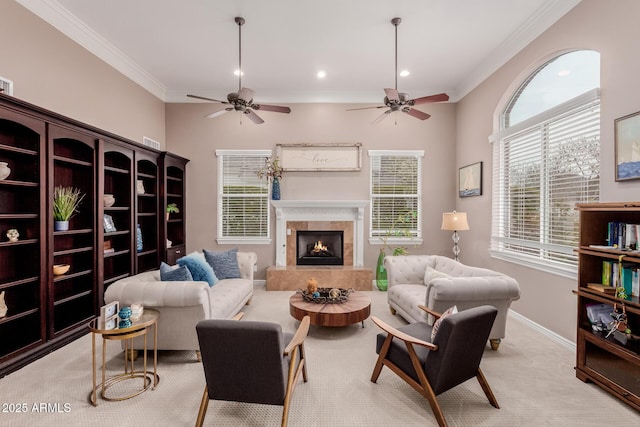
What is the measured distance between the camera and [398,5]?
124 inches

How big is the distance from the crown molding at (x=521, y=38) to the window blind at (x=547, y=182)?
0.97m

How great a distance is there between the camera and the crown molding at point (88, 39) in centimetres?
310

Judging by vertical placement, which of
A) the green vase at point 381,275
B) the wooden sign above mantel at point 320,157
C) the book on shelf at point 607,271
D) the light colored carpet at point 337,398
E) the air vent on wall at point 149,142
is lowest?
the light colored carpet at point 337,398

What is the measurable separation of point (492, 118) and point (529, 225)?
167 cm

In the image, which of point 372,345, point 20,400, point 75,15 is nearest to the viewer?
point 20,400

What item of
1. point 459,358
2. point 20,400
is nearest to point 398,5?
point 459,358

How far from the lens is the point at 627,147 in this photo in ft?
8.00

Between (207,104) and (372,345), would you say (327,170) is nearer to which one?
(207,104)

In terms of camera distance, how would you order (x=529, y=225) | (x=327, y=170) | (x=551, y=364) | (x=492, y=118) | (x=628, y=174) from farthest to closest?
(x=327, y=170)
(x=492, y=118)
(x=529, y=225)
(x=551, y=364)
(x=628, y=174)

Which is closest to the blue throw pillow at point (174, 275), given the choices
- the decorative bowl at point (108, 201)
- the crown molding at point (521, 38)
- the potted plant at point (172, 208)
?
the decorative bowl at point (108, 201)

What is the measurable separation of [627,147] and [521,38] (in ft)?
6.56

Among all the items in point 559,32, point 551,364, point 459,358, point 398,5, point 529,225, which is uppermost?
point 398,5

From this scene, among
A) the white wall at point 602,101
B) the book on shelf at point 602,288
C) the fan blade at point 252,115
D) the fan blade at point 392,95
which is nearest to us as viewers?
the book on shelf at point 602,288

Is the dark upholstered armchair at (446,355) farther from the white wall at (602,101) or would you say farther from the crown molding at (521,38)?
the crown molding at (521,38)
